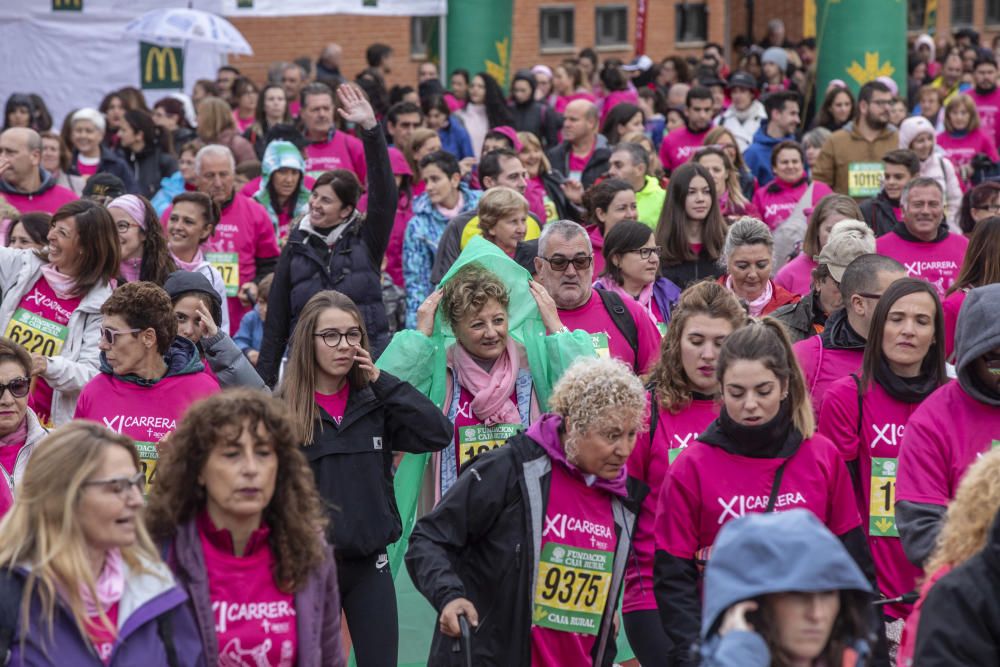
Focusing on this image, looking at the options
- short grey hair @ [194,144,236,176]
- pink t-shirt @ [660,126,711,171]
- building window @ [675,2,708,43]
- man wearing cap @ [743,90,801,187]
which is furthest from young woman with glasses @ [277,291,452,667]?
building window @ [675,2,708,43]

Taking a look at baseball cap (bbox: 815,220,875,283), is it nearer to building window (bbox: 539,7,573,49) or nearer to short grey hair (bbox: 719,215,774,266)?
short grey hair (bbox: 719,215,774,266)

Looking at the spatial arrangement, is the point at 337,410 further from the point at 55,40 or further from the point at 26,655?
the point at 55,40

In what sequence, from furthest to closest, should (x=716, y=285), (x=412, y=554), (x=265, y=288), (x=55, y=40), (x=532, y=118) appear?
(x=55, y=40) < (x=532, y=118) < (x=265, y=288) < (x=716, y=285) < (x=412, y=554)

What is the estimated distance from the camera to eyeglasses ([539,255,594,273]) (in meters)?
7.20

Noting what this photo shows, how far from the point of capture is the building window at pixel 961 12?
34.9 metres

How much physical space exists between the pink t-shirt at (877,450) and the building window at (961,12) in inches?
1218

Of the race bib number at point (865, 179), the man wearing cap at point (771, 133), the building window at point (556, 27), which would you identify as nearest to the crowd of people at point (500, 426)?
the race bib number at point (865, 179)

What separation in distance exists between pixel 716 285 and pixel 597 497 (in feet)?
3.76

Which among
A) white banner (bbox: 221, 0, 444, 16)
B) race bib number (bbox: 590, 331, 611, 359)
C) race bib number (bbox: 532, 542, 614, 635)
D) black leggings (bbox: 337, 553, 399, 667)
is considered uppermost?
white banner (bbox: 221, 0, 444, 16)

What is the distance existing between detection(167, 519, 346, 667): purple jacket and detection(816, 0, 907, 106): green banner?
1401 centimetres

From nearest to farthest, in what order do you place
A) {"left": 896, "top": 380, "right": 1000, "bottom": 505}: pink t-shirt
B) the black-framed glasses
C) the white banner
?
{"left": 896, "top": 380, "right": 1000, "bottom": 505}: pink t-shirt → the black-framed glasses → the white banner

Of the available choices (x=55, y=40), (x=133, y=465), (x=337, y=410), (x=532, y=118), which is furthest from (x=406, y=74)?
(x=133, y=465)

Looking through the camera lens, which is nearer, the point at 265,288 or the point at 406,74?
the point at 265,288

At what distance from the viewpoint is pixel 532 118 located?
57.0ft
